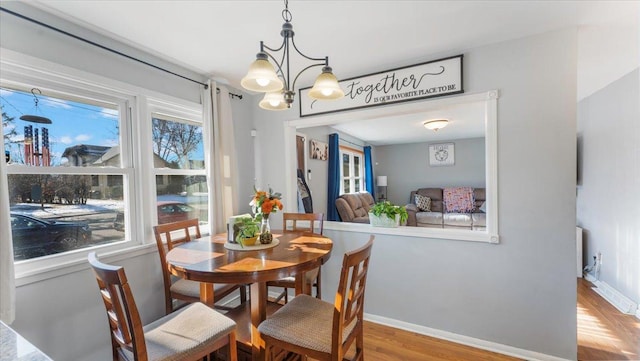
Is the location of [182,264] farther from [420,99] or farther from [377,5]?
[420,99]

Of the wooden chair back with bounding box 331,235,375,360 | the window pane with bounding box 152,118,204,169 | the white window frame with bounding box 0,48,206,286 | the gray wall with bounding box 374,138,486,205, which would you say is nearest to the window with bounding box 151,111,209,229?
the window pane with bounding box 152,118,204,169

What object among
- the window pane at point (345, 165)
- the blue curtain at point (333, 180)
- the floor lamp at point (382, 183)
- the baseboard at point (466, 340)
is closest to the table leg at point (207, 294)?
the baseboard at point (466, 340)

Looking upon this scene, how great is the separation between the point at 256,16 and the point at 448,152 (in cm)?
630

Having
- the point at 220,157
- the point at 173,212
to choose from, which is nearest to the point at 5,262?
the point at 173,212

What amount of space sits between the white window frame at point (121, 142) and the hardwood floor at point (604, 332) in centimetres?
342

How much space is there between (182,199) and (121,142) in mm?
694

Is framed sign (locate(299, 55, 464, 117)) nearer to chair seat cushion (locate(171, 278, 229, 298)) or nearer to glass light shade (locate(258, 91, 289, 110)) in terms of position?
glass light shade (locate(258, 91, 289, 110))

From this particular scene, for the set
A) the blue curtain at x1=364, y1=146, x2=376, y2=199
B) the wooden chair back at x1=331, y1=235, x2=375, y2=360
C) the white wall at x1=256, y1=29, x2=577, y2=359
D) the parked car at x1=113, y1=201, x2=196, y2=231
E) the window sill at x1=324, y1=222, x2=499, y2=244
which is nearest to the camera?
the wooden chair back at x1=331, y1=235, x2=375, y2=360

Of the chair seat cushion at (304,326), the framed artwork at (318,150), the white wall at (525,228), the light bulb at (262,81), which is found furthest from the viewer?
the framed artwork at (318,150)

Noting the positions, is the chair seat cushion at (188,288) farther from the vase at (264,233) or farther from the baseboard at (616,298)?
the baseboard at (616,298)

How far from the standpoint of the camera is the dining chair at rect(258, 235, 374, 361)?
1.19m

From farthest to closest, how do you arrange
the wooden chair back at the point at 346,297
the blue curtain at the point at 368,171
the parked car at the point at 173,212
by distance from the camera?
the blue curtain at the point at 368,171, the parked car at the point at 173,212, the wooden chair back at the point at 346,297

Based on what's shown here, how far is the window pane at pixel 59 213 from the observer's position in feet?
5.08

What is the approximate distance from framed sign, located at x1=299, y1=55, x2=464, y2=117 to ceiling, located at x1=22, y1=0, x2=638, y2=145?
0.11 metres
